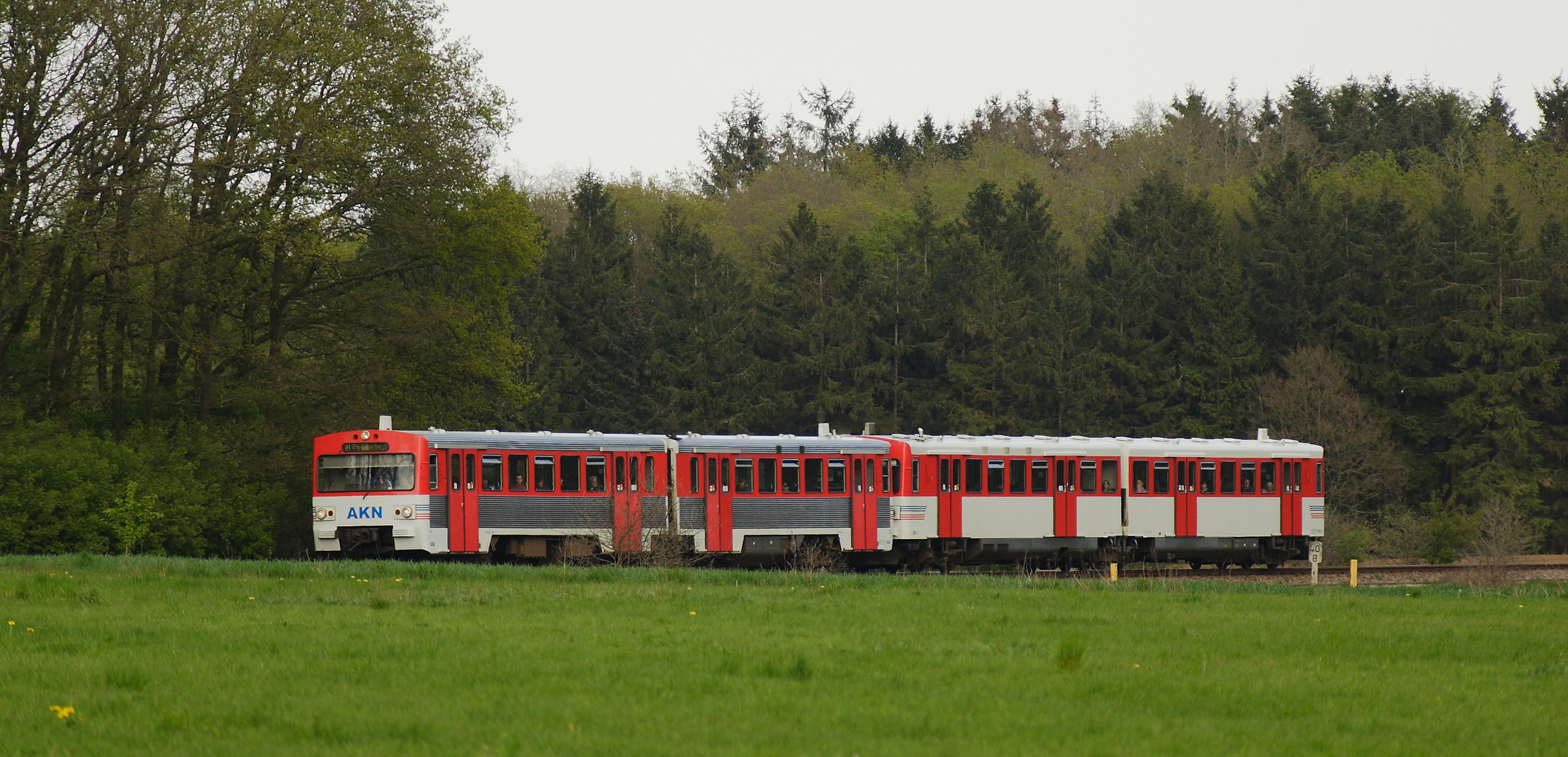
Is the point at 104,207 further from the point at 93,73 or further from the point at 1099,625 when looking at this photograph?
the point at 1099,625

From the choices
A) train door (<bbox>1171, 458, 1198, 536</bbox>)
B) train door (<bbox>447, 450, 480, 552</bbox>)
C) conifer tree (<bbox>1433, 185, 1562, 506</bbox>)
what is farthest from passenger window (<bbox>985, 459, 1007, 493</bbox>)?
conifer tree (<bbox>1433, 185, 1562, 506</bbox>)

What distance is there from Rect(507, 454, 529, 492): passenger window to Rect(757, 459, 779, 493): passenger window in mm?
4644

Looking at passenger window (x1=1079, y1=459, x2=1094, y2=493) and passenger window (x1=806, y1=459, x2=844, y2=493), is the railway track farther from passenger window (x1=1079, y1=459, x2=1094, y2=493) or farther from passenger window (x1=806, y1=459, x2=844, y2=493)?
passenger window (x1=806, y1=459, x2=844, y2=493)

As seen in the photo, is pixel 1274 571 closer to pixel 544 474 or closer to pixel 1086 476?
pixel 1086 476

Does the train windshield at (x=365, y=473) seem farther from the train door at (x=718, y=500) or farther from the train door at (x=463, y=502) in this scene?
the train door at (x=718, y=500)

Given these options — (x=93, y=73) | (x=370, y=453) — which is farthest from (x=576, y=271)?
(x=370, y=453)

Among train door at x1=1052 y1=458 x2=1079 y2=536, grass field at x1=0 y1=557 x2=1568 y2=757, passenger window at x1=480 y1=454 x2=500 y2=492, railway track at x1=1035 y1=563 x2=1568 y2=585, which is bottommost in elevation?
railway track at x1=1035 y1=563 x2=1568 y2=585

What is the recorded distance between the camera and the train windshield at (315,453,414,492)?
87.8 feet

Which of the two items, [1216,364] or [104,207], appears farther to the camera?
[1216,364]

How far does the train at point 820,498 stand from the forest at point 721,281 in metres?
7.09

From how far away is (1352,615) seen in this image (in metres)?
17.1

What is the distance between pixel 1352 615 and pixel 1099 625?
3.63 meters

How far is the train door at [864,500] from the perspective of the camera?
96.5 ft

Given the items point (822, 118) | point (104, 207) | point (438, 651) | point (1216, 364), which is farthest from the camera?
point (822, 118)
